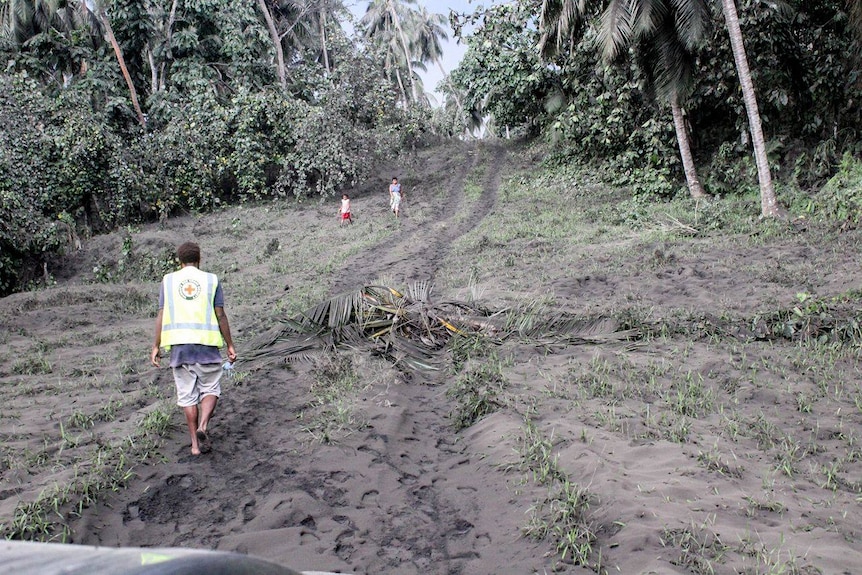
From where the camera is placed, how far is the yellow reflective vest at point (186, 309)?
15.4 feet

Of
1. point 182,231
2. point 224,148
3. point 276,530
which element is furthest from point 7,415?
point 224,148

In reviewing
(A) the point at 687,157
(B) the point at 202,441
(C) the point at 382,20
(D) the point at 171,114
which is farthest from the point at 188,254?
(C) the point at 382,20

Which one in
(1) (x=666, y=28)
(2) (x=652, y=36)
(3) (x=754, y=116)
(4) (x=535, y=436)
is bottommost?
(4) (x=535, y=436)

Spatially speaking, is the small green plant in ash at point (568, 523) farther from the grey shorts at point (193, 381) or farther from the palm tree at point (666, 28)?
the palm tree at point (666, 28)

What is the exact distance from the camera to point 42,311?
10.7 meters

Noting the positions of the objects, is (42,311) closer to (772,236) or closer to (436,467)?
(436,467)

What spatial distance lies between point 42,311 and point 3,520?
8355 mm

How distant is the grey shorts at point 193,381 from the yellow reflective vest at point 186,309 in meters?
0.20

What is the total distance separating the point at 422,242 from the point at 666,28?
7.36 metres

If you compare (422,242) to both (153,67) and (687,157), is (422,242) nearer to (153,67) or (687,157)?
(687,157)

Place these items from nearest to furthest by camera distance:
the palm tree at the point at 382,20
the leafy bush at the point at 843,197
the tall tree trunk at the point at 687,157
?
the leafy bush at the point at 843,197 < the tall tree trunk at the point at 687,157 < the palm tree at the point at 382,20

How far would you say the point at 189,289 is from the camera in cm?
471

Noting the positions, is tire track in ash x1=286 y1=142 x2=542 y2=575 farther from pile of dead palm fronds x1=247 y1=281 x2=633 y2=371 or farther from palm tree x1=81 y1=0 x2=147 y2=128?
palm tree x1=81 y1=0 x2=147 y2=128

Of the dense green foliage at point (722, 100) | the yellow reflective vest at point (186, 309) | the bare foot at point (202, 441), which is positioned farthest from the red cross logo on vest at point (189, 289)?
the dense green foliage at point (722, 100)
